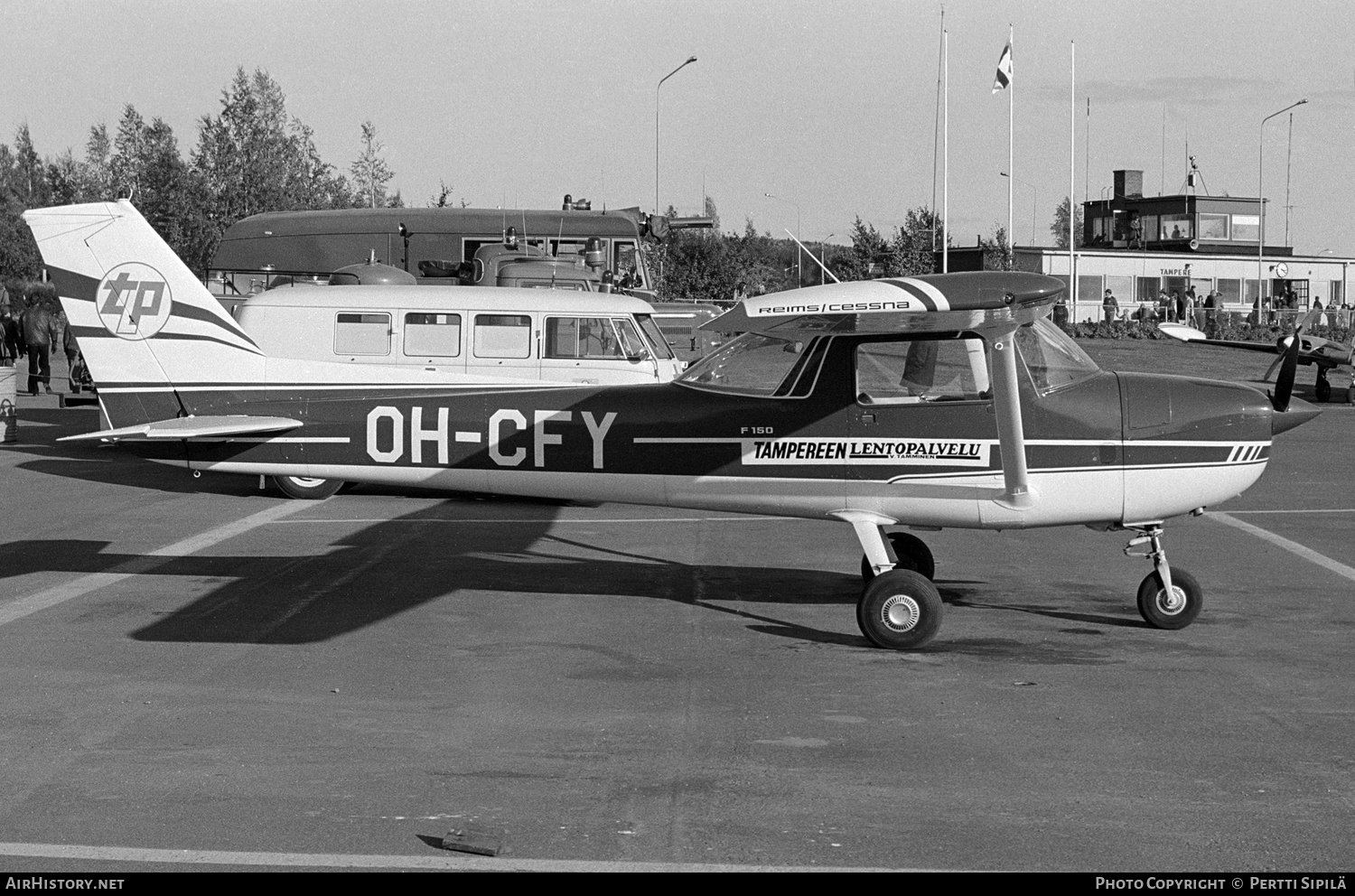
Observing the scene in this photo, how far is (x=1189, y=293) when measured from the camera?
51.7 metres

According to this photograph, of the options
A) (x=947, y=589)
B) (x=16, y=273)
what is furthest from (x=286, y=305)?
(x=16, y=273)

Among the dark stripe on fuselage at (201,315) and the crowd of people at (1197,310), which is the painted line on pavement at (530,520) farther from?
the crowd of people at (1197,310)

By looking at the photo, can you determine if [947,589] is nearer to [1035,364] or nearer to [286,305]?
[1035,364]

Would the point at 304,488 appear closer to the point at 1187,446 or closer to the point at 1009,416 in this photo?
the point at 1009,416

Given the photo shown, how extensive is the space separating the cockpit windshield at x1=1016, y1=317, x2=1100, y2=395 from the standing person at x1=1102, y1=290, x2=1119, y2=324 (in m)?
39.7

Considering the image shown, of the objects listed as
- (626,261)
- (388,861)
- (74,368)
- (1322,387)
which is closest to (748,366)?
(388,861)

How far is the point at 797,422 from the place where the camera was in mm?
9000

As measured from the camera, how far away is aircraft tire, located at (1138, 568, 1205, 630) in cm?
881

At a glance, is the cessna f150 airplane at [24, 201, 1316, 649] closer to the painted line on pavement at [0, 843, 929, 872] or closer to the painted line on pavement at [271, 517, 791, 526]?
the painted line on pavement at [0, 843, 929, 872]

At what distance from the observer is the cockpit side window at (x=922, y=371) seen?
878 cm

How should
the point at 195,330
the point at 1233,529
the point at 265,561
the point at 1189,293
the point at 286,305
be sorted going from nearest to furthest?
the point at 195,330 → the point at 265,561 → the point at 1233,529 → the point at 286,305 → the point at 1189,293
